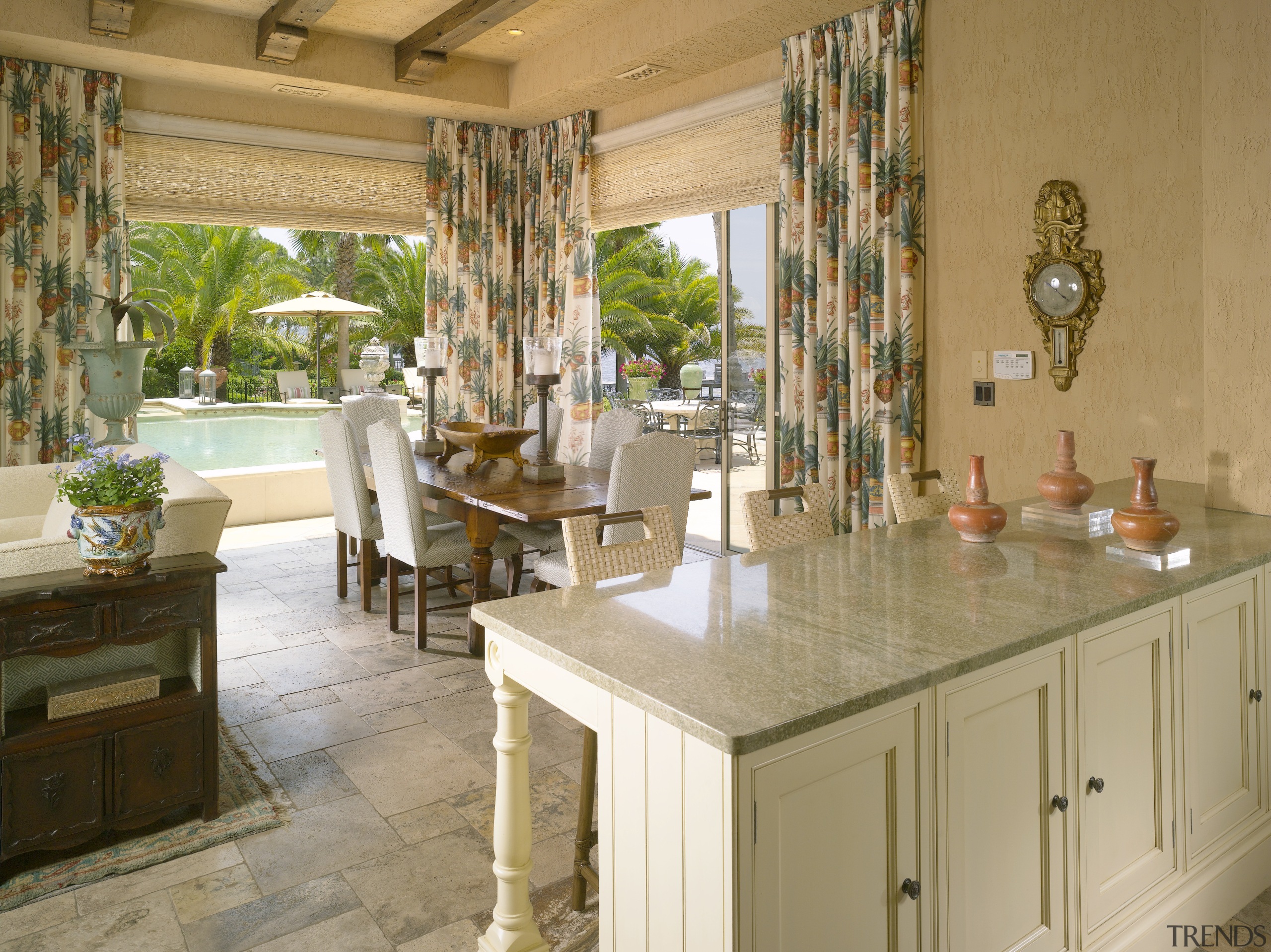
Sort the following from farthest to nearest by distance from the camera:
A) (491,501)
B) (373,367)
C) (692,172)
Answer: (373,367) → (692,172) → (491,501)

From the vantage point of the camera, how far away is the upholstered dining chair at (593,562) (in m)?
2.11

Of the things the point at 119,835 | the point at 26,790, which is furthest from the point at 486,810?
the point at 26,790

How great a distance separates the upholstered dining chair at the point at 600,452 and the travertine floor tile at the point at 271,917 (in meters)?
2.04

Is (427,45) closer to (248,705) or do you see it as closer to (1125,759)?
(248,705)

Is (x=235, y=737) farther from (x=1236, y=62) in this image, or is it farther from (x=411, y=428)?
(x=411, y=428)

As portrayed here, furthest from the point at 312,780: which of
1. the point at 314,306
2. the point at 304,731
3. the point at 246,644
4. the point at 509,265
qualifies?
the point at 314,306

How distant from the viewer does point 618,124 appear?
5.88 m

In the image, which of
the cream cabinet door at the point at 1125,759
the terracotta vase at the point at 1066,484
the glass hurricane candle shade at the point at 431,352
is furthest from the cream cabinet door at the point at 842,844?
the glass hurricane candle shade at the point at 431,352

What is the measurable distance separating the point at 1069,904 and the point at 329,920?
5.26 feet

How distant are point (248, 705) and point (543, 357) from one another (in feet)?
6.17

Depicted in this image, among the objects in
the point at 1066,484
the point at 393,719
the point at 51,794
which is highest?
the point at 1066,484

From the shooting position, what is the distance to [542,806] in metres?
2.68

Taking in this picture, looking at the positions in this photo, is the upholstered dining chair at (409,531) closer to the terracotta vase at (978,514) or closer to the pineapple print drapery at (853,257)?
the pineapple print drapery at (853,257)

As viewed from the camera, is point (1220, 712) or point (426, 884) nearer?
point (1220, 712)
